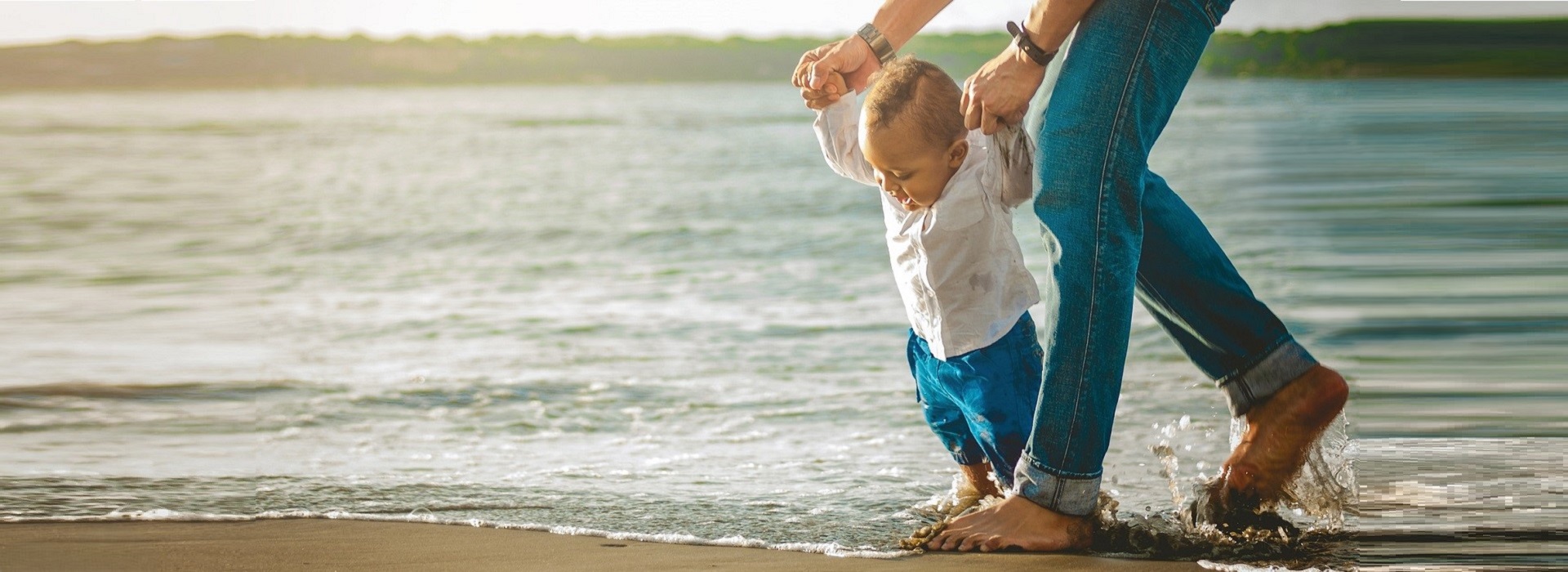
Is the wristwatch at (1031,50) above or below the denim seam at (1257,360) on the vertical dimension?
above

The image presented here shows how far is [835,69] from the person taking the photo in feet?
8.70

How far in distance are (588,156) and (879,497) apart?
20.3 meters

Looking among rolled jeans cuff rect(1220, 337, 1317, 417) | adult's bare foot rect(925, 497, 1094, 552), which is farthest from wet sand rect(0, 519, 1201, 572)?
rolled jeans cuff rect(1220, 337, 1317, 417)

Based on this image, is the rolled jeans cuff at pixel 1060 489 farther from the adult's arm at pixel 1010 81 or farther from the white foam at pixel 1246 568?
the adult's arm at pixel 1010 81

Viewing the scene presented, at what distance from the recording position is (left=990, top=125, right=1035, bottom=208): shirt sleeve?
2461 millimetres

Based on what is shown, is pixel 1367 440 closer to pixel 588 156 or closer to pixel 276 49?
pixel 588 156

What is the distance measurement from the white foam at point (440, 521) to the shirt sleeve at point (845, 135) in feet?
2.62

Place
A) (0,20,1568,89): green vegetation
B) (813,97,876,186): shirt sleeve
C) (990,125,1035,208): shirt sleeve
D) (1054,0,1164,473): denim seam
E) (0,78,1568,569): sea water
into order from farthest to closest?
(0,20,1568,89): green vegetation
(0,78,1568,569): sea water
(813,97,876,186): shirt sleeve
(990,125,1035,208): shirt sleeve
(1054,0,1164,473): denim seam

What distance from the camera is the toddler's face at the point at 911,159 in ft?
8.23

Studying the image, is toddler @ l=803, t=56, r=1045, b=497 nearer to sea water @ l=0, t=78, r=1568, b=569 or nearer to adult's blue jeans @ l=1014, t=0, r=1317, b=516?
adult's blue jeans @ l=1014, t=0, r=1317, b=516

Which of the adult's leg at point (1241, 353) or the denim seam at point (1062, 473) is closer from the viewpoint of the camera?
the denim seam at point (1062, 473)

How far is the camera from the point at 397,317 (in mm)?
6648

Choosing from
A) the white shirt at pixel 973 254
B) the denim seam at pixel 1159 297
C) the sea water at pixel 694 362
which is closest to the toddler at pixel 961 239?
the white shirt at pixel 973 254

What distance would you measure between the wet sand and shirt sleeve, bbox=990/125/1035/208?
2.39 ft
